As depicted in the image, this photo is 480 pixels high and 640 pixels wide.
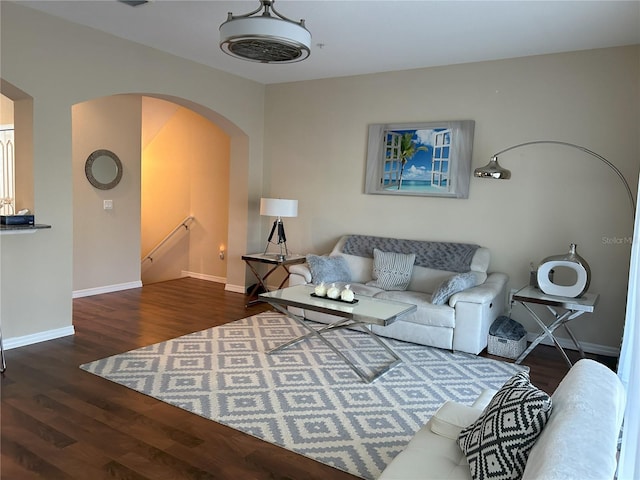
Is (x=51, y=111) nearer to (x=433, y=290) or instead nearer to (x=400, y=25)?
(x=400, y=25)

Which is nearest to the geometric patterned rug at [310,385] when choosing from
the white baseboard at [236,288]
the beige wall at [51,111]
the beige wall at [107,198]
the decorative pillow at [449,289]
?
the decorative pillow at [449,289]

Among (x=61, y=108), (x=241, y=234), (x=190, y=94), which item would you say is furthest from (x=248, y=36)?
(x=241, y=234)

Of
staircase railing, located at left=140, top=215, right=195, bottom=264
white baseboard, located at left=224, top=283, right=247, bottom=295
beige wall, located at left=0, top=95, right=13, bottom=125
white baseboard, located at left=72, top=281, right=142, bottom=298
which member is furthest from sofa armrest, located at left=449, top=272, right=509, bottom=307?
beige wall, located at left=0, top=95, right=13, bottom=125

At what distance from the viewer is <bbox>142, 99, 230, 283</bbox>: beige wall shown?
7.01 m

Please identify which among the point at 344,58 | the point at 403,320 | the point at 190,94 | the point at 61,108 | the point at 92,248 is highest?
the point at 344,58

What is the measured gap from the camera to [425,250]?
5.12 metres

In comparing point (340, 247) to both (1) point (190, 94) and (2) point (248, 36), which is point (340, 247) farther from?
(2) point (248, 36)

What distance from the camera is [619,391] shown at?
5.69 feet

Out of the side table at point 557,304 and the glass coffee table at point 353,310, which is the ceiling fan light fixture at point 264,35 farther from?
the side table at point 557,304

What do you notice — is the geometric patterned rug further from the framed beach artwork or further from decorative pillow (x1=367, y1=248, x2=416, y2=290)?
the framed beach artwork

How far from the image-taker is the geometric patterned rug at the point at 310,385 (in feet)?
9.07

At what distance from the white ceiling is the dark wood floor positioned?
110 inches

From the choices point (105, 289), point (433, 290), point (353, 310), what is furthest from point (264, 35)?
point (105, 289)

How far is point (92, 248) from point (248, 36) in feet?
13.8
